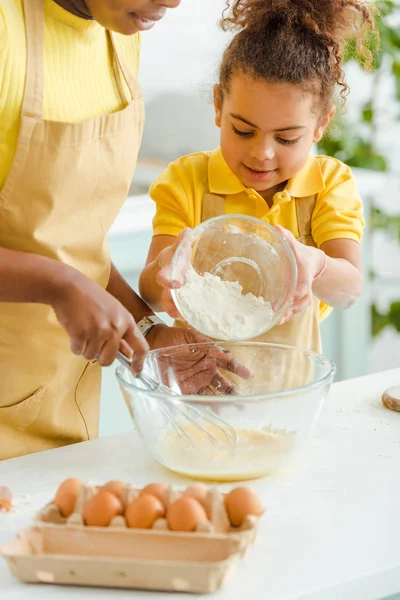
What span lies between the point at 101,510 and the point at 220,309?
0.42m

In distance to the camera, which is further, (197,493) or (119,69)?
(119,69)

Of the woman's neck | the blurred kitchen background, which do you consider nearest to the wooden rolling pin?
the woman's neck

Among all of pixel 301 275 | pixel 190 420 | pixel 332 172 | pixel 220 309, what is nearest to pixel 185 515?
pixel 190 420

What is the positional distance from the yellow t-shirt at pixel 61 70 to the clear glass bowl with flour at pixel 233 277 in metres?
0.26

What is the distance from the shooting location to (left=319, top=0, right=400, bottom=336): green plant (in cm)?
301

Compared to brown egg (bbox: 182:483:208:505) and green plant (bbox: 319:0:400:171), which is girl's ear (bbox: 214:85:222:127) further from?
green plant (bbox: 319:0:400:171)

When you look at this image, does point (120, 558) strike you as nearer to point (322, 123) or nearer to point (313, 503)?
point (313, 503)

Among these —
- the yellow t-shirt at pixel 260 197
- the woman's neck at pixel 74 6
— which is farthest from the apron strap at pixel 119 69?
the yellow t-shirt at pixel 260 197

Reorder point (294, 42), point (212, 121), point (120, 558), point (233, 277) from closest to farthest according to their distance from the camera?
point (120, 558) → point (233, 277) → point (294, 42) → point (212, 121)

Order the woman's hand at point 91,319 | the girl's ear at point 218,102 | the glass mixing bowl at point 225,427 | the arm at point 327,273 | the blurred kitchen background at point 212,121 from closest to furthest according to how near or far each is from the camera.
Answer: the woman's hand at point 91,319 → the glass mixing bowl at point 225,427 → the arm at point 327,273 → the girl's ear at point 218,102 → the blurred kitchen background at point 212,121

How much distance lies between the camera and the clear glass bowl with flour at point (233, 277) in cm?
122

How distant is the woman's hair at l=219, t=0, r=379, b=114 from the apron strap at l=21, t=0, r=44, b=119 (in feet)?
1.28

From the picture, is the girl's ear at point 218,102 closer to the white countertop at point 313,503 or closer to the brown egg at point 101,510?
the white countertop at point 313,503

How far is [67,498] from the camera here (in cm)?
92
